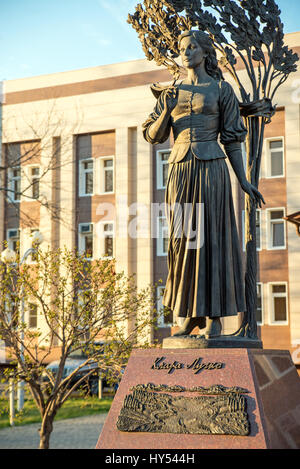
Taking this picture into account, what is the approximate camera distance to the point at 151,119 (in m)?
6.79

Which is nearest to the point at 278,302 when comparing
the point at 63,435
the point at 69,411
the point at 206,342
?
the point at 69,411

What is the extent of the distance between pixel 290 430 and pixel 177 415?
3.18 feet

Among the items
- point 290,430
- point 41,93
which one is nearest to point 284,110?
point 41,93

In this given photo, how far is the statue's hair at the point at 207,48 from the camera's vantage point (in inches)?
263

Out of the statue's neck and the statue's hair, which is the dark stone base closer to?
the statue's neck

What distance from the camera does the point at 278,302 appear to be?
79.5 ft

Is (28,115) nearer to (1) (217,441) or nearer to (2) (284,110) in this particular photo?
(2) (284,110)

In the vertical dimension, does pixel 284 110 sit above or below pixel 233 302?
above

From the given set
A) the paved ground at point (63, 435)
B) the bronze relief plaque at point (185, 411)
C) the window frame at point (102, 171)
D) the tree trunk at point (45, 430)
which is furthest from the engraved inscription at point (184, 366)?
the window frame at point (102, 171)

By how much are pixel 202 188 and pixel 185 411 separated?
2119 millimetres

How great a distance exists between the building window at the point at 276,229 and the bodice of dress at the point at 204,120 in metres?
17.9

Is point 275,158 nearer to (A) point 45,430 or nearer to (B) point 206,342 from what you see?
(A) point 45,430

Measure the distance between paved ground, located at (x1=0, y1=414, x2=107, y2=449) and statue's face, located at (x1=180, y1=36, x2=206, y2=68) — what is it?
7881 mm
